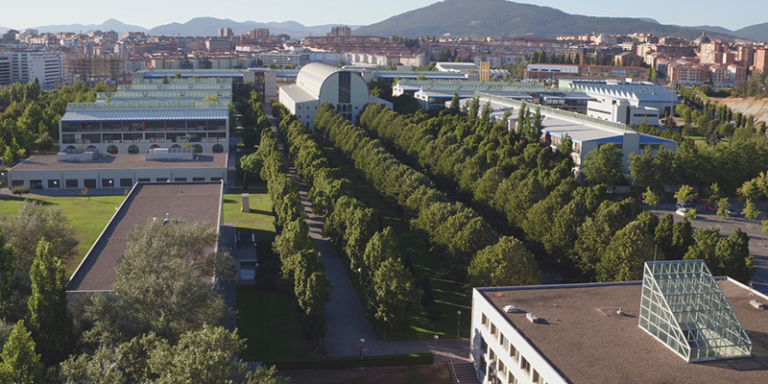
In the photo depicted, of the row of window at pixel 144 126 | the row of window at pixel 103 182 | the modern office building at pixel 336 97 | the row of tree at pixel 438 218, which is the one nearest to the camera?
the row of tree at pixel 438 218

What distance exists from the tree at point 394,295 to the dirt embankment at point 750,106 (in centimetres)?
7524

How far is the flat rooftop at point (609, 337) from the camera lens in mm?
17781

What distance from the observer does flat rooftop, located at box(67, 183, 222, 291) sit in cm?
2455

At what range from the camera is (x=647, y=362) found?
60.5 feet

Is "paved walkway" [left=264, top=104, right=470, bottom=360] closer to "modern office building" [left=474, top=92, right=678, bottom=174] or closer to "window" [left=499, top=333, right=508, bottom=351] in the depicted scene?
"window" [left=499, top=333, right=508, bottom=351]

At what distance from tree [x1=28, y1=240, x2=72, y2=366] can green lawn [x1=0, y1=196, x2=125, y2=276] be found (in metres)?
16.0

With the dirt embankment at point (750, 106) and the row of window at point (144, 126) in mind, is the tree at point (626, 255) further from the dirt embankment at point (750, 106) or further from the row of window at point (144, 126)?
the dirt embankment at point (750, 106)

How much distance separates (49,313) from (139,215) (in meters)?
14.7

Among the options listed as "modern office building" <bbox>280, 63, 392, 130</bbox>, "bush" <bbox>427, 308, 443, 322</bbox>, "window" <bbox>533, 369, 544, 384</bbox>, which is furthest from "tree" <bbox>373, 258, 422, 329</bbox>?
"modern office building" <bbox>280, 63, 392, 130</bbox>

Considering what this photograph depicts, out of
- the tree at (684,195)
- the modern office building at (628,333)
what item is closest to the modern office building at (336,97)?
the tree at (684,195)

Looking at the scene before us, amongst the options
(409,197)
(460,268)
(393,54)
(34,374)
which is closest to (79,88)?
(409,197)

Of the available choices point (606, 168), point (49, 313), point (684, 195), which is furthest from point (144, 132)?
point (49, 313)

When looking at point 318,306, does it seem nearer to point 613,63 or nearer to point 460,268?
point 460,268

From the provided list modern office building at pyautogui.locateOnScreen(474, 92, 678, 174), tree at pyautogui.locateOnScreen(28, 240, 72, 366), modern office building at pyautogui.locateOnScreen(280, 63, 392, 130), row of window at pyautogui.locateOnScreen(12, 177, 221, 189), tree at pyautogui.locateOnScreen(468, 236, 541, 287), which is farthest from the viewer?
modern office building at pyautogui.locateOnScreen(280, 63, 392, 130)
